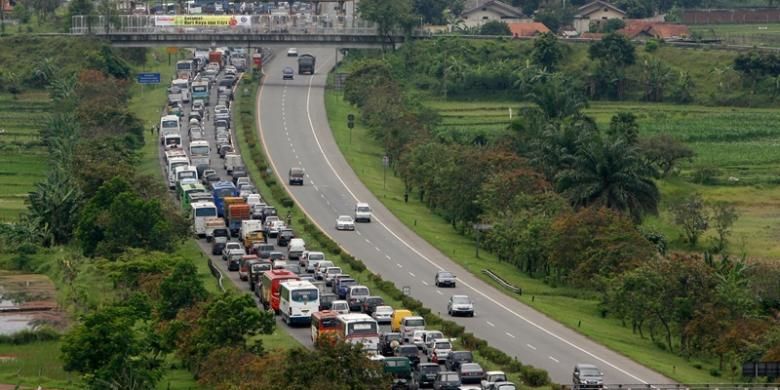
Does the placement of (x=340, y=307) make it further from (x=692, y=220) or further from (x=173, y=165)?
(x=173, y=165)

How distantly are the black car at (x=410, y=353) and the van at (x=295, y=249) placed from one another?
25956mm

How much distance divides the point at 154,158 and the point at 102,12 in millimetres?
54104

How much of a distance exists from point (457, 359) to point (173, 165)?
5710 cm

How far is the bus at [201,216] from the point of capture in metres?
115

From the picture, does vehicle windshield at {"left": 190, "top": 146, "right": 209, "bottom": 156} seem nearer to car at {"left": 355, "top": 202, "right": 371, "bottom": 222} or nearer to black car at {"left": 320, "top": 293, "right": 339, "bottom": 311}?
car at {"left": 355, "top": 202, "right": 371, "bottom": 222}

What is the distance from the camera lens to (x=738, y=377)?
84.3m

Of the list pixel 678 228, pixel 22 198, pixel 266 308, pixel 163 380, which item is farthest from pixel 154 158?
pixel 163 380

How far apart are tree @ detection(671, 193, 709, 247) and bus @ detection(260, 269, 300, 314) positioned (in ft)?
120

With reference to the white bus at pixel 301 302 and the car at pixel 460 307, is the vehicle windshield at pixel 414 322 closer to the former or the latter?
the white bus at pixel 301 302

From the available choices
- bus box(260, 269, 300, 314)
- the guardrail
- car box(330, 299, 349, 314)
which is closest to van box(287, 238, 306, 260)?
the guardrail

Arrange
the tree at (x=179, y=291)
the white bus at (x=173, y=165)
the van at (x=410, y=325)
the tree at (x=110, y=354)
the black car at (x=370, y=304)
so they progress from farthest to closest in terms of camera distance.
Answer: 1. the white bus at (x=173, y=165)
2. the black car at (x=370, y=304)
3. the tree at (x=179, y=291)
4. the van at (x=410, y=325)
5. the tree at (x=110, y=354)

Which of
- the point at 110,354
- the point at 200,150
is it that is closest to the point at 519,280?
the point at 110,354

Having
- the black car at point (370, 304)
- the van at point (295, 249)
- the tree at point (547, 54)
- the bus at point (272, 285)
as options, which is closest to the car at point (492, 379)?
the black car at point (370, 304)

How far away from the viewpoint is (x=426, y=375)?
7644cm
